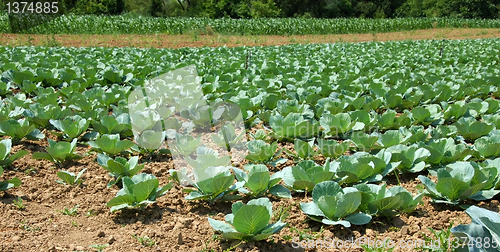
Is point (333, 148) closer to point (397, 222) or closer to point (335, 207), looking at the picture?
point (397, 222)

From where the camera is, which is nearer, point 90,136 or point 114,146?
point 114,146

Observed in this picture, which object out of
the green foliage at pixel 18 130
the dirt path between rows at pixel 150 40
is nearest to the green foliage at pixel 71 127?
the green foliage at pixel 18 130

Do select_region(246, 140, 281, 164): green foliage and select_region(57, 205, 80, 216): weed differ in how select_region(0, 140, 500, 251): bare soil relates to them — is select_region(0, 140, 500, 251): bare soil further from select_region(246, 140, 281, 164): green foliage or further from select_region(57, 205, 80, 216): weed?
select_region(246, 140, 281, 164): green foliage

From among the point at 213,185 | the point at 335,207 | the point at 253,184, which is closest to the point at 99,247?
the point at 213,185

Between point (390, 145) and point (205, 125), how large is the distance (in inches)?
77.1

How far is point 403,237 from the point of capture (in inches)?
90.2

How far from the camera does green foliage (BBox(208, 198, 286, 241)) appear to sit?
2.00m

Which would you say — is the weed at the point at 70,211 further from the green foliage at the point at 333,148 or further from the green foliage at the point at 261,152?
the green foliage at the point at 333,148

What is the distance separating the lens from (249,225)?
6.74 feet

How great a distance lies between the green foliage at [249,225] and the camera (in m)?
2.00

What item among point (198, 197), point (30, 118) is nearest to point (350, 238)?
point (198, 197)

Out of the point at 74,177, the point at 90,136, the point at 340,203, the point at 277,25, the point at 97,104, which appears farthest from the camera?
the point at 277,25

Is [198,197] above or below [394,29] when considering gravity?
above

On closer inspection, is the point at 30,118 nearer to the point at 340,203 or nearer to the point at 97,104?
the point at 97,104
